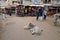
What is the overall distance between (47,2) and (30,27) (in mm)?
26665

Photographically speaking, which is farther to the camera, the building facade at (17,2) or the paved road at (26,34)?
the building facade at (17,2)

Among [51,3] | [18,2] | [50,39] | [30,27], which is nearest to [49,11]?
[51,3]

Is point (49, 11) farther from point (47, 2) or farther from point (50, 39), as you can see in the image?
point (50, 39)

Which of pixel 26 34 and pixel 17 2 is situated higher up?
pixel 26 34

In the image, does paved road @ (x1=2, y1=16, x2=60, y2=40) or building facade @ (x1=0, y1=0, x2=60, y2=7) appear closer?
paved road @ (x1=2, y1=16, x2=60, y2=40)

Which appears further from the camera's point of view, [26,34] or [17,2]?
[17,2]

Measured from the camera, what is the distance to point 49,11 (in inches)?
1610

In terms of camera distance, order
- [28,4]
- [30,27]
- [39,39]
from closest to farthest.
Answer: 1. [39,39]
2. [30,27]
3. [28,4]

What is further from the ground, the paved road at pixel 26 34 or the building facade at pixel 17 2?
the paved road at pixel 26 34

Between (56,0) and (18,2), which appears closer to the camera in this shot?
(56,0)

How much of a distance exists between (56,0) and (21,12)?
766 centimetres

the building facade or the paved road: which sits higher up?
the paved road

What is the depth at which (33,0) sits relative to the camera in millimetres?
44844

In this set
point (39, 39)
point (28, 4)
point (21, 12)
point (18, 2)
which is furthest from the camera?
point (18, 2)
